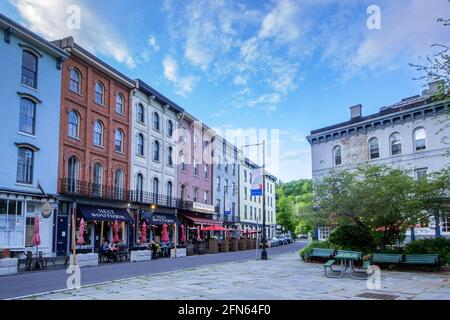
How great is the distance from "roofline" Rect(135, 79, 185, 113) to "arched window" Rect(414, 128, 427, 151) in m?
21.5

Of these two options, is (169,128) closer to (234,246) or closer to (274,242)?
(234,246)

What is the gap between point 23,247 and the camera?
23812 mm

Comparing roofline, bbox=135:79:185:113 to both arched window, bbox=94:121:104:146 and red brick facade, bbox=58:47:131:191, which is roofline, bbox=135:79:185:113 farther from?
arched window, bbox=94:121:104:146

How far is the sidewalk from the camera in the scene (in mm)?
10883

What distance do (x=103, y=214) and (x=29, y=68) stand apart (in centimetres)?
1057

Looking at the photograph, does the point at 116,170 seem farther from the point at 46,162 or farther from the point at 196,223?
the point at 196,223

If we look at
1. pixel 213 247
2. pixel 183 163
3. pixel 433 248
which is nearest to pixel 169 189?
pixel 183 163

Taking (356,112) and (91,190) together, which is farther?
(356,112)

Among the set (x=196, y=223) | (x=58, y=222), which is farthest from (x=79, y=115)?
(x=196, y=223)

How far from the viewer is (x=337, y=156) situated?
38562 mm

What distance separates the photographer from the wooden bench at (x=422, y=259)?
1709 cm

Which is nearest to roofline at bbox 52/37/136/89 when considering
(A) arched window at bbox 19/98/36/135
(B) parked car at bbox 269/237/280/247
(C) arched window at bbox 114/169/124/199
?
(A) arched window at bbox 19/98/36/135

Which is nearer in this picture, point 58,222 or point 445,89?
point 445,89
